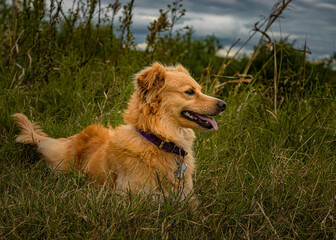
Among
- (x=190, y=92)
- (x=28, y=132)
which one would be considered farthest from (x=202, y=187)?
(x=28, y=132)

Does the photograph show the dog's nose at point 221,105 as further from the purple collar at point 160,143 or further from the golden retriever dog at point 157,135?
the purple collar at point 160,143

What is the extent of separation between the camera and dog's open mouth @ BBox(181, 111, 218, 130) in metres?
2.92

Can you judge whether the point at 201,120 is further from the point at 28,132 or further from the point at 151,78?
the point at 28,132

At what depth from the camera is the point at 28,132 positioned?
142 inches

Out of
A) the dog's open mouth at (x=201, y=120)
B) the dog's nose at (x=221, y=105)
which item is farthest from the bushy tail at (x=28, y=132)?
the dog's nose at (x=221, y=105)

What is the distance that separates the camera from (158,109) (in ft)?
9.59

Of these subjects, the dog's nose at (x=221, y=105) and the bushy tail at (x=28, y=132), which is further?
the bushy tail at (x=28, y=132)

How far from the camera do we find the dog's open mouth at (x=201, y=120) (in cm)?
292

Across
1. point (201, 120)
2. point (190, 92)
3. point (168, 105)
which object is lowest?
point (201, 120)

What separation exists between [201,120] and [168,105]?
32cm

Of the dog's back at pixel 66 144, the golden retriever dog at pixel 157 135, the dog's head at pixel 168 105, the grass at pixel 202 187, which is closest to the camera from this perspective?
the grass at pixel 202 187

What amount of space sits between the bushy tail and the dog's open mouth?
1674 millimetres

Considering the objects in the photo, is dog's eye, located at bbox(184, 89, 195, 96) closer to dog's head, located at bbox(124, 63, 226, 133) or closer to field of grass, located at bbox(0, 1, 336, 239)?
dog's head, located at bbox(124, 63, 226, 133)

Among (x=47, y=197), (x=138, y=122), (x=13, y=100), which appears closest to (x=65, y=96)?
(x=13, y=100)
